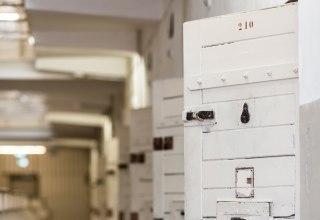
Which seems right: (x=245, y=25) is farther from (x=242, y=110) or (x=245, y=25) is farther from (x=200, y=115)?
(x=200, y=115)

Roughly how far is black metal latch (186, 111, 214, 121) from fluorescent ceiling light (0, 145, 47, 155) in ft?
79.2

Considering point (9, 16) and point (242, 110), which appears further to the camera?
point (9, 16)

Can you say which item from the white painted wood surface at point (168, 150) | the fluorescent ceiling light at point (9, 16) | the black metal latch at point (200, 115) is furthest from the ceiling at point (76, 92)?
the black metal latch at point (200, 115)

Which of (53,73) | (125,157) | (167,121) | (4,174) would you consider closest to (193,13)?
(167,121)

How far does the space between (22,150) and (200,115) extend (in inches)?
989

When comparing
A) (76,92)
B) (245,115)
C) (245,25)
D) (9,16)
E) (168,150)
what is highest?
(9,16)

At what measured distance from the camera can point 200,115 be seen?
5.09 m

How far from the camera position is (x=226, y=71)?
4980 mm

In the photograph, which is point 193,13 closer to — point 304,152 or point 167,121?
point 167,121

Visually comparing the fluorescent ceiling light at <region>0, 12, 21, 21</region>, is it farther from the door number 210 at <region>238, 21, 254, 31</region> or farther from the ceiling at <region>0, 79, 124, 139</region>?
the door number 210 at <region>238, 21, 254, 31</region>

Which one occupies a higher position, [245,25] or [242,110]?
[245,25]

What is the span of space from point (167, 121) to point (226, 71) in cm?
255

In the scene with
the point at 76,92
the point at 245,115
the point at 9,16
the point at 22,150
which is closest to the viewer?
the point at 245,115

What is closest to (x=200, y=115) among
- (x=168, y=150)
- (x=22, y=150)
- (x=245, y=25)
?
(x=245, y=25)
